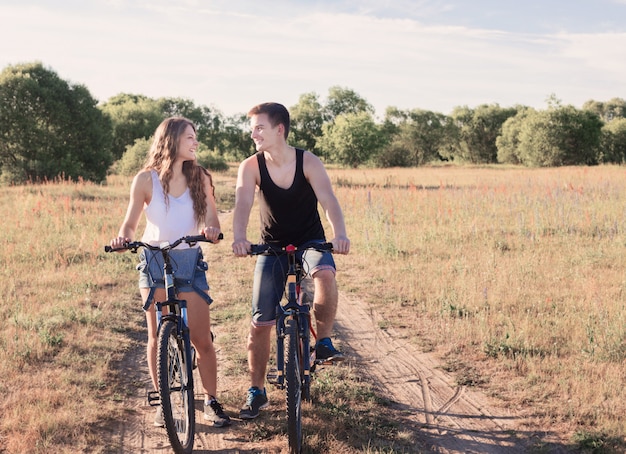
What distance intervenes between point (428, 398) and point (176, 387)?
7.68ft

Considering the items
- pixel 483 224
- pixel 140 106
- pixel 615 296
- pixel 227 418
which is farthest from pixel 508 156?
pixel 227 418

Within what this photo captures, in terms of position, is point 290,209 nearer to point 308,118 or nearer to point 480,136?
point 308,118

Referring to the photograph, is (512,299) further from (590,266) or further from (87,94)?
(87,94)

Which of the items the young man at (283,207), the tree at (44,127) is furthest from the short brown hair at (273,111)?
the tree at (44,127)

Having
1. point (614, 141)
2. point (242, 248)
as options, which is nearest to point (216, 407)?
point (242, 248)

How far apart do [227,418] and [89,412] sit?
3.79ft

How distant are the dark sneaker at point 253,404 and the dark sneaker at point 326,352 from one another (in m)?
0.65

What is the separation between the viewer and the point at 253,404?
14.9ft

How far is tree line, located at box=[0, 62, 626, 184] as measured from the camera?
93.8 ft

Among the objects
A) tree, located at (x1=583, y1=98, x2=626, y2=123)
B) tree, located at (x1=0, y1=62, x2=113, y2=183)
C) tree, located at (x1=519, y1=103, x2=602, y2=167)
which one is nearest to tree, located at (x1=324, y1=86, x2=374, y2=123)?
tree, located at (x1=519, y1=103, x2=602, y2=167)

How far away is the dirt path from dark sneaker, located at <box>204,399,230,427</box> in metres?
0.06

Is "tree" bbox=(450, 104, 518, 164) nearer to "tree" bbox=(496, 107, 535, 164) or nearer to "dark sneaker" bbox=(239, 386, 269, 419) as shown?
"tree" bbox=(496, 107, 535, 164)

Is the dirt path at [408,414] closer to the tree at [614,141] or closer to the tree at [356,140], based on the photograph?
the tree at [356,140]

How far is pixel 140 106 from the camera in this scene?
52938 millimetres
